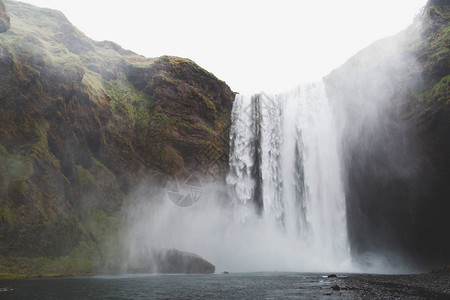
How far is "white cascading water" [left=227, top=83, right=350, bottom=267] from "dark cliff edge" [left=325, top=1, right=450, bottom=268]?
5.89ft

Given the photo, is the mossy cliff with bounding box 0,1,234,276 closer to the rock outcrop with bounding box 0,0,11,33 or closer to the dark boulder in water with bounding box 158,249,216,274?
the rock outcrop with bounding box 0,0,11,33

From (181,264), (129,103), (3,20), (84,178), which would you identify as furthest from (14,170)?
(129,103)

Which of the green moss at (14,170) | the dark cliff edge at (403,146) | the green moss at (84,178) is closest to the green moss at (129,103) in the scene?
the green moss at (84,178)

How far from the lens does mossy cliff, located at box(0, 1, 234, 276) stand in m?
22.5

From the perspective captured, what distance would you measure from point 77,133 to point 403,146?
31.4 meters

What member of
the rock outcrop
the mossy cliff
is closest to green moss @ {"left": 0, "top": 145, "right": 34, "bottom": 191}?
the mossy cliff

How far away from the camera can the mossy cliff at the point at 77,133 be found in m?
22.5

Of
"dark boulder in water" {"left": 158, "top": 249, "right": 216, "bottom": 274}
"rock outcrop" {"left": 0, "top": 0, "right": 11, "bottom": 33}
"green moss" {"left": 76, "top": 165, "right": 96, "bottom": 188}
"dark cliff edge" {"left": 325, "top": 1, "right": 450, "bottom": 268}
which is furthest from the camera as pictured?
"dark cliff edge" {"left": 325, "top": 1, "right": 450, "bottom": 268}

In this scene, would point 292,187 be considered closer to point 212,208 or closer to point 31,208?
point 212,208

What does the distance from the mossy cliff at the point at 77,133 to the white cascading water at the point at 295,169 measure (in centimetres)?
357

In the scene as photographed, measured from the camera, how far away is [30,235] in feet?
71.1

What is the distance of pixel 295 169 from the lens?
35.4 metres

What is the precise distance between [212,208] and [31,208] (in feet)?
60.0

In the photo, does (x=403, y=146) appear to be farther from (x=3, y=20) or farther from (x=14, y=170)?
(x=3, y=20)
